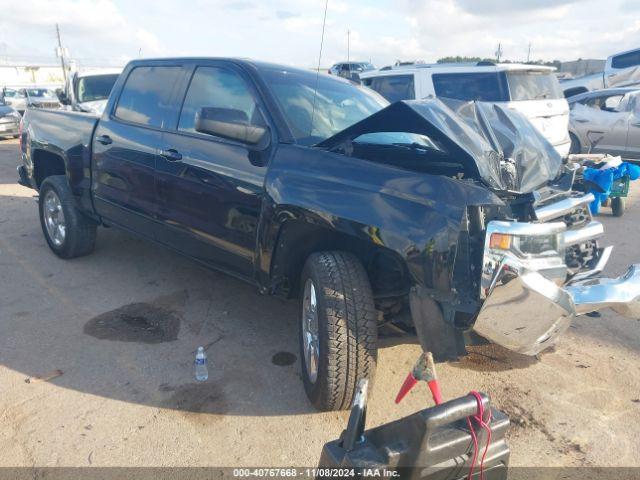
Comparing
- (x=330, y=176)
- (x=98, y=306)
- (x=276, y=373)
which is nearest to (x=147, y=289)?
(x=98, y=306)

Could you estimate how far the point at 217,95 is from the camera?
365cm

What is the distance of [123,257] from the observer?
5.30 metres

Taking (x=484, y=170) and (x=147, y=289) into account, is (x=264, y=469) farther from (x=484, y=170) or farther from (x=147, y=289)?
(x=147, y=289)

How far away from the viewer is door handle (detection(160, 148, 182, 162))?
3.71 m

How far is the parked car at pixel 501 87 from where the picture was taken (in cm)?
796

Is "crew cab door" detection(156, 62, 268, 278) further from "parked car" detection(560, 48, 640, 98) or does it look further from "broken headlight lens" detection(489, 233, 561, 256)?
"parked car" detection(560, 48, 640, 98)

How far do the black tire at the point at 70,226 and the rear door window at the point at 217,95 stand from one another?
1804 mm

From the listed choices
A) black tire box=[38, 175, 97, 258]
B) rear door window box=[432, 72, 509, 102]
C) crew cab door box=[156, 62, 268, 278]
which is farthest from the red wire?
rear door window box=[432, 72, 509, 102]

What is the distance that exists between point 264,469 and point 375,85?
7984 millimetres

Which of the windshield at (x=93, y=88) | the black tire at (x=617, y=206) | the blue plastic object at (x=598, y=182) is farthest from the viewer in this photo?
the windshield at (x=93, y=88)

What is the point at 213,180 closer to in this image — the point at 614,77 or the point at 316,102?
the point at 316,102

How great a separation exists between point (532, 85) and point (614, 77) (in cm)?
863

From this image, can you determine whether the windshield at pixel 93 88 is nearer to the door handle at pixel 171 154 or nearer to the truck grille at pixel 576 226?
the door handle at pixel 171 154

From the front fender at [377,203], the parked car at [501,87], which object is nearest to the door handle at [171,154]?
the front fender at [377,203]
